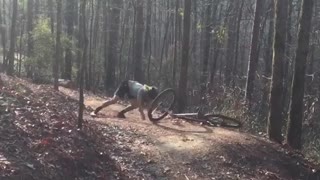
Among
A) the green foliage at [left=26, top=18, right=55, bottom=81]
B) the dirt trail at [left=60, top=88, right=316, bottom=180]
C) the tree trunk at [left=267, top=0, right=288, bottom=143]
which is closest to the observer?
the dirt trail at [left=60, top=88, right=316, bottom=180]

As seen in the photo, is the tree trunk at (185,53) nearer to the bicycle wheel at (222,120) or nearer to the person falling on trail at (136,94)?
the person falling on trail at (136,94)

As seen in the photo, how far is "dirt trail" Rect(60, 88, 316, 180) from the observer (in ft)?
28.9

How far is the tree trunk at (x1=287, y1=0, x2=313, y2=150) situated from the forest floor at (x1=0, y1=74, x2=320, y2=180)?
23.8 inches

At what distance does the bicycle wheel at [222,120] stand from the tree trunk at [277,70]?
1116mm

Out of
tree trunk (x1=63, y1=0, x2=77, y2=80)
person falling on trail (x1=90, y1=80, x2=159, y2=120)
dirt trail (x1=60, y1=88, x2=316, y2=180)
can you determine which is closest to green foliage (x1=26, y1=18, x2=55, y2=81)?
tree trunk (x1=63, y1=0, x2=77, y2=80)

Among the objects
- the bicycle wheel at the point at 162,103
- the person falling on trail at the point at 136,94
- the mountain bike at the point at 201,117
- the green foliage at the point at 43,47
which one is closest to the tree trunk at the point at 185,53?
the bicycle wheel at the point at 162,103

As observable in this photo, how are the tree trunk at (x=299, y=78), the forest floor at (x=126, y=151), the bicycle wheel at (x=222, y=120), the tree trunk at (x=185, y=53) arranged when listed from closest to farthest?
the forest floor at (x=126, y=151) → the tree trunk at (x=299, y=78) → the bicycle wheel at (x=222, y=120) → the tree trunk at (x=185, y=53)

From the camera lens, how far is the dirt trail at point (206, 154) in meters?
8.80

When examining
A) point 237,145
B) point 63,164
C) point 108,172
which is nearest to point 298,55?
point 237,145

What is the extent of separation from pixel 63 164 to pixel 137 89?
18.9 feet

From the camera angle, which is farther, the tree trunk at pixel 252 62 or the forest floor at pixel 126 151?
the tree trunk at pixel 252 62

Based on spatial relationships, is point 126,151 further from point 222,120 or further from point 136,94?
point 222,120

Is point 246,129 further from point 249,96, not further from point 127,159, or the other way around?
point 127,159

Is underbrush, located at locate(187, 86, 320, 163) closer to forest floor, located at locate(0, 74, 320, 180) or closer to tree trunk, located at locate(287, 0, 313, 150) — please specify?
tree trunk, located at locate(287, 0, 313, 150)
